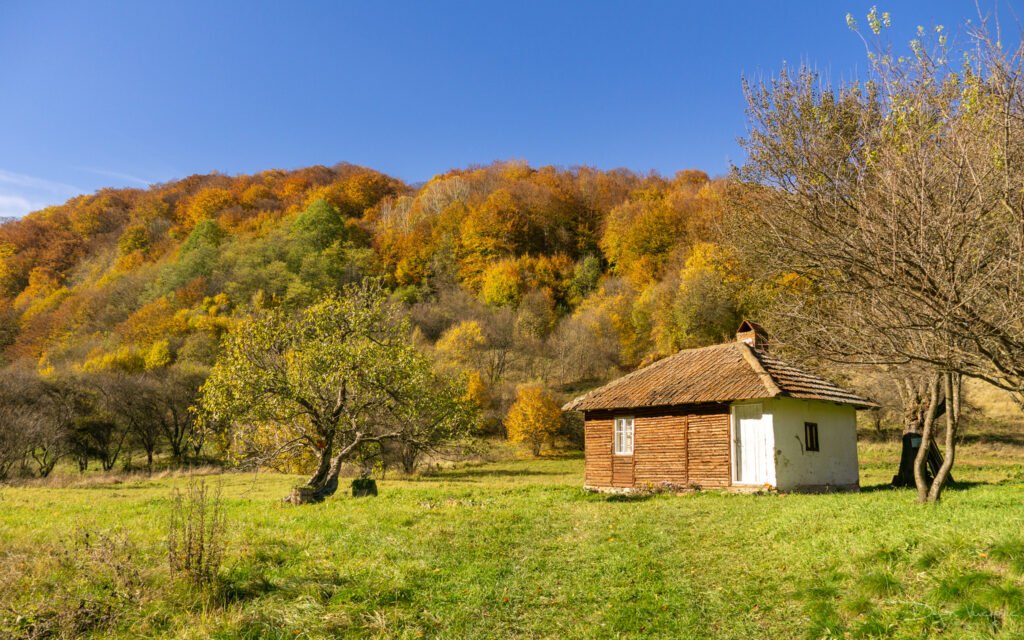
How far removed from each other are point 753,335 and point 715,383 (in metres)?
3.94

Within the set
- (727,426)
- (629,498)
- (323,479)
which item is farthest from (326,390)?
(727,426)

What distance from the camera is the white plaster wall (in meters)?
18.4

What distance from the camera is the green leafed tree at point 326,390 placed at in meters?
16.0

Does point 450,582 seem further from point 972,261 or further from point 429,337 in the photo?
point 429,337

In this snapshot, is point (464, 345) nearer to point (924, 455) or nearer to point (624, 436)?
point (624, 436)

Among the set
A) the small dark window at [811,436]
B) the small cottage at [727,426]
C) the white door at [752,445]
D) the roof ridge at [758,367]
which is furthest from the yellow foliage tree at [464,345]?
the small dark window at [811,436]

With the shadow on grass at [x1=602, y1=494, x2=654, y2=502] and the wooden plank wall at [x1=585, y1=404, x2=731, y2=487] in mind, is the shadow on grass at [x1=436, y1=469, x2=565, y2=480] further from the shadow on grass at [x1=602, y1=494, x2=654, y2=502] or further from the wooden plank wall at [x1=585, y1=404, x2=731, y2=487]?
the shadow on grass at [x1=602, y1=494, x2=654, y2=502]

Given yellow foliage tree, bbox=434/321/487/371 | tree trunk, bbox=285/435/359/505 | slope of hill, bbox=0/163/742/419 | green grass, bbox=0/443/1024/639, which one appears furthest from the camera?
slope of hill, bbox=0/163/742/419

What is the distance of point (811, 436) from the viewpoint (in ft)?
64.5

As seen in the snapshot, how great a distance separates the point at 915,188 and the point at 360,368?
43.1ft

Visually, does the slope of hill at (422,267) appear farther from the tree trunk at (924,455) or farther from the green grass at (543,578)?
the green grass at (543,578)

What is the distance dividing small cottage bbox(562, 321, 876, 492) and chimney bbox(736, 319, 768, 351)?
0.16 feet

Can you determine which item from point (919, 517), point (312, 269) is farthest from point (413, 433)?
point (312, 269)

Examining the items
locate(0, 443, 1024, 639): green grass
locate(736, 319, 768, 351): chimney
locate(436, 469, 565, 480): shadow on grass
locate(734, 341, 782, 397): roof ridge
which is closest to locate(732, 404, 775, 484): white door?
locate(734, 341, 782, 397): roof ridge
